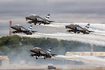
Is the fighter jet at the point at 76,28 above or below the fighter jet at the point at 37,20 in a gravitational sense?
below

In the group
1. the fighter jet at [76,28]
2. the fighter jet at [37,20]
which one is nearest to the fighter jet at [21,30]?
the fighter jet at [37,20]

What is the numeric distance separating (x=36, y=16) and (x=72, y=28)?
15058 millimetres

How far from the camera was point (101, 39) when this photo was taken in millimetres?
170250

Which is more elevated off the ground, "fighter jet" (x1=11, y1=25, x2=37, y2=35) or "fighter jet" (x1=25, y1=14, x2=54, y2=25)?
"fighter jet" (x1=25, y1=14, x2=54, y2=25)

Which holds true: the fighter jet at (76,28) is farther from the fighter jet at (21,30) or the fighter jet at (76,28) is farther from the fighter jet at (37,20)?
the fighter jet at (21,30)

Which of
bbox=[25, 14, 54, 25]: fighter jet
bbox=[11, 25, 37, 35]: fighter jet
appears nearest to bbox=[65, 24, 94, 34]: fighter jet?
bbox=[25, 14, 54, 25]: fighter jet

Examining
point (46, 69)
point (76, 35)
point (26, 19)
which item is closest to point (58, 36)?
point (76, 35)

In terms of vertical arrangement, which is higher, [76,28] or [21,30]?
[76,28]

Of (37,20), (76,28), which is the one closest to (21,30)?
(37,20)

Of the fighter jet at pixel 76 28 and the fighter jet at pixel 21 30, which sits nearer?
the fighter jet at pixel 76 28

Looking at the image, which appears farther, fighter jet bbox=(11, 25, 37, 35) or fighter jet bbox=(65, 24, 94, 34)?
fighter jet bbox=(11, 25, 37, 35)

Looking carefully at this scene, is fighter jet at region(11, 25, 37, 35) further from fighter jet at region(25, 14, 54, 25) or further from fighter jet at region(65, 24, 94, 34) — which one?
fighter jet at region(65, 24, 94, 34)

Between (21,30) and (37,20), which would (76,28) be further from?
(21,30)

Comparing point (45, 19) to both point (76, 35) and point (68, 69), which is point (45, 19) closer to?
point (76, 35)
